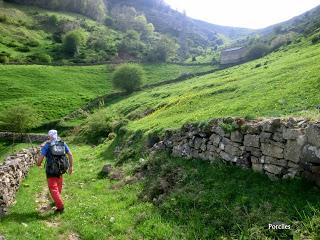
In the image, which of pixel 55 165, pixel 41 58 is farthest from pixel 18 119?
pixel 41 58

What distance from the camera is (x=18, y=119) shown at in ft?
200

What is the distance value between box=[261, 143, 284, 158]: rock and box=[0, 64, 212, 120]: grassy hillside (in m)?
61.9

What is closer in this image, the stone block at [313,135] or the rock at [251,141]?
the stone block at [313,135]

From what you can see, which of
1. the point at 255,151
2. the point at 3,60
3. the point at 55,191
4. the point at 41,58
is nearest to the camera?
the point at 255,151

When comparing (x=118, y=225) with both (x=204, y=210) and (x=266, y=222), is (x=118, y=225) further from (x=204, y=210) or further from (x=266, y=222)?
(x=266, y=222)

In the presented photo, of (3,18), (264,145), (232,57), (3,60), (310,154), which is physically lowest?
(3,60)

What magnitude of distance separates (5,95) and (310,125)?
248 ft

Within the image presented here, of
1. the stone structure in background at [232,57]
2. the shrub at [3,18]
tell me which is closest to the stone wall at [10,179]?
the stone structure in background at [232,57]

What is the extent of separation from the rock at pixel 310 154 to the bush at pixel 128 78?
248ft

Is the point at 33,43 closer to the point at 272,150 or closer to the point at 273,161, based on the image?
the point at 272,150

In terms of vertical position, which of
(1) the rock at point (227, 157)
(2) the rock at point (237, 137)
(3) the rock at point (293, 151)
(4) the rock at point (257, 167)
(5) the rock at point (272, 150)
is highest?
(3) the rock at point (293, 151)

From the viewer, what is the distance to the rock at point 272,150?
13.9 metres

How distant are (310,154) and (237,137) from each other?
12.5ft

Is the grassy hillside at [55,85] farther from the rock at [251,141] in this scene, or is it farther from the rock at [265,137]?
the rock at [265,137]
